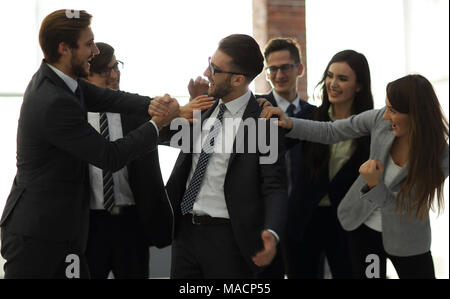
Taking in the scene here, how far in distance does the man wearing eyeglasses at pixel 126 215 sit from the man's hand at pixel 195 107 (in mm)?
473

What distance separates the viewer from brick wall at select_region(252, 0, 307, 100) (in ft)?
17.4

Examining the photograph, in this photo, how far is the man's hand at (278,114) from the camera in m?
2.60

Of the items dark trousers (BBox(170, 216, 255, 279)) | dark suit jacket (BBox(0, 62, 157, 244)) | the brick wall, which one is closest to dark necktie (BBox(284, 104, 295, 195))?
dark trousers (BBox(170, 216, 255, 279))

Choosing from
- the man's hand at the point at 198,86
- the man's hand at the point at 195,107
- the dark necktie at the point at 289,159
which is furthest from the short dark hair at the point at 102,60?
the dark necktie at the point at 289,159

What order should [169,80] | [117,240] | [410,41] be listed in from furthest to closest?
[410,41] < [169,80] < [117,240]

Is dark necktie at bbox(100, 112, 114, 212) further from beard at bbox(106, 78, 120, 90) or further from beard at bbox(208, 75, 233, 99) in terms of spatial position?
beard at bbox(208, 75, 233, 99)

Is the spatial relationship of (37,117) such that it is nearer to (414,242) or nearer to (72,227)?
(72,227)

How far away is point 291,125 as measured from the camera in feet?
9.55

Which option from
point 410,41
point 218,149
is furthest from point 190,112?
point 410,41

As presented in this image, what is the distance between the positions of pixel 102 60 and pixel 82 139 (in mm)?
838

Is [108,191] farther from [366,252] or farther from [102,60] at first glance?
[366,252]

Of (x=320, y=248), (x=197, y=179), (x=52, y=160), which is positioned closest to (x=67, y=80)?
(x=52, y=160)

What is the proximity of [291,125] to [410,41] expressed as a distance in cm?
329

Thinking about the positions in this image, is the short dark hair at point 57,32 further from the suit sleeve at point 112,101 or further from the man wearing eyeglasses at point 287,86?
the man wearing eyeglasses at point 287,86
